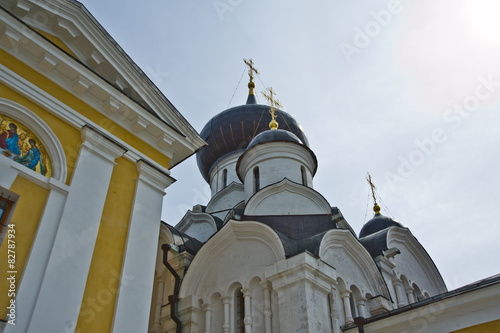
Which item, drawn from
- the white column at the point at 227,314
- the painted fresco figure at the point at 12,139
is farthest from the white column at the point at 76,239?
the white column at the point at 227,314

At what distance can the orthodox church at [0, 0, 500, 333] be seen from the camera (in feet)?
16.1

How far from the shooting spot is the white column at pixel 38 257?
4.41m

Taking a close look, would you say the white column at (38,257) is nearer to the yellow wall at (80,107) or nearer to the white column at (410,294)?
the yellow wall at (80,107)

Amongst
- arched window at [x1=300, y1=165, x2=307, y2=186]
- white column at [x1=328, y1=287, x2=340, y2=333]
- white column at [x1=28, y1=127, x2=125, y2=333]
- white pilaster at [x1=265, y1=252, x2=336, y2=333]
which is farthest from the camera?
arched window at [x1=300, y1=165, x2=307, y2=186]

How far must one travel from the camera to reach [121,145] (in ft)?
20.5

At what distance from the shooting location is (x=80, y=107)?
6086mm

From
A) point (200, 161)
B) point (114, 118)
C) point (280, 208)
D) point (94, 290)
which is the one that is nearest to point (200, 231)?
point (280, 208)

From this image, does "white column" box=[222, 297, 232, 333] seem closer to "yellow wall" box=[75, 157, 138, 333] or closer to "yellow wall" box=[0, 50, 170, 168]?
"yellow wall" box=[0, 50, 170, 168]

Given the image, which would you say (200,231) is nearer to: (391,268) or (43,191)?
(391,268)

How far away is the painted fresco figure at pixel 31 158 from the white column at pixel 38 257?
0.94 ft

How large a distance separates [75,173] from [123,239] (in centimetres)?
101

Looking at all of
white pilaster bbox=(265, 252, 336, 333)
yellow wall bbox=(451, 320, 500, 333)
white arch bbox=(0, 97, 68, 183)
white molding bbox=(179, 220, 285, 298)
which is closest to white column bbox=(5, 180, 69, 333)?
white arch bbox=(0, 97, 68, 183)

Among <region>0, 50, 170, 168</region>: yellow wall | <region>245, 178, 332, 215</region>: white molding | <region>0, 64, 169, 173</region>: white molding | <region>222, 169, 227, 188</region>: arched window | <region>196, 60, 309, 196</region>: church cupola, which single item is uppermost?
<region>196, 60, 309, 196</region>: church cupola

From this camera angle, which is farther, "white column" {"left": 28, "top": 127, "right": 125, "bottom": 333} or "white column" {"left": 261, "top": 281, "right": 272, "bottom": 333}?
"white column" {"left": 261, "top": 281, "right": 272, "bottom": 333}
